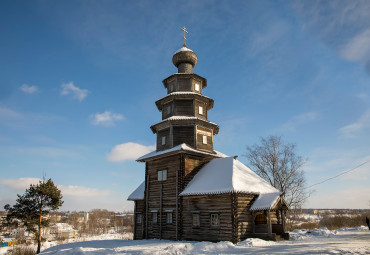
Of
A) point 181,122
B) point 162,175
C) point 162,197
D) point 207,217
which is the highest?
point 181,122

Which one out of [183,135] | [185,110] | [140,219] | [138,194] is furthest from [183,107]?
[140,219]

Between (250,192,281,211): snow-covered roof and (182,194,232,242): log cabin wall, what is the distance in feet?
6.73

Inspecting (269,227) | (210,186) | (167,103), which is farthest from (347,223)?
(167,103)

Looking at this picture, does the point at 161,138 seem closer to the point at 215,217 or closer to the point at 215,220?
the point at 215,217

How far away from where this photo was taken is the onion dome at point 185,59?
86.7 ft

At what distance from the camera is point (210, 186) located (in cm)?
1959

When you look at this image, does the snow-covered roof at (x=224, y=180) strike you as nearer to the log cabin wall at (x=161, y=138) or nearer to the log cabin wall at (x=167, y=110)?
the log cabin wall at (x=161, y=138)

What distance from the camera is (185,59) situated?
86.7 ft

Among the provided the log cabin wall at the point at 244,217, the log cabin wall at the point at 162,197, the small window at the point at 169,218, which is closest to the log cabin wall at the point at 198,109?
the log cabin wall at the point at 162,197

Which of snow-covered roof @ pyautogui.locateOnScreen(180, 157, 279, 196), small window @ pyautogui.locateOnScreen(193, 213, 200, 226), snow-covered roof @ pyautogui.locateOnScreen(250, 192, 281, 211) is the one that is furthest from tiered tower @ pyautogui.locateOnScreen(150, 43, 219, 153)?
snow-covered roof @ pyautogui.locateOnScreen(250, 192, 281, 211)

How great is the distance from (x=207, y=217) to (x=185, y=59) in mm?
15230

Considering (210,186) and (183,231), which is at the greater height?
(210,186)

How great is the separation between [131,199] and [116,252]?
9.89 metres

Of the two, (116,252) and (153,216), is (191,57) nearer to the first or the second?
(153,216)
